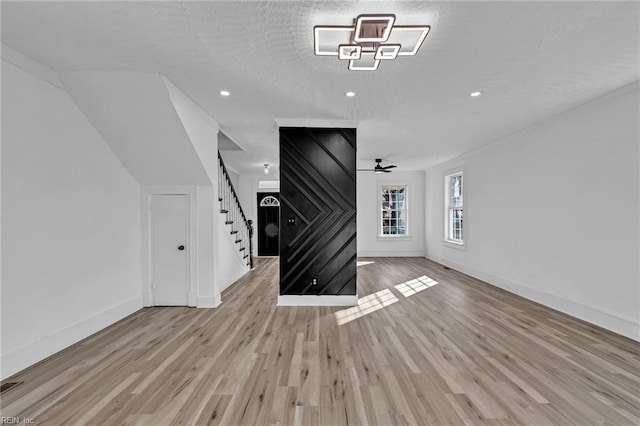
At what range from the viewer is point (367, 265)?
297 inches

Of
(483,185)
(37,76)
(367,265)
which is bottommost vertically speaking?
(367,265)

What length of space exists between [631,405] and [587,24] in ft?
9.21

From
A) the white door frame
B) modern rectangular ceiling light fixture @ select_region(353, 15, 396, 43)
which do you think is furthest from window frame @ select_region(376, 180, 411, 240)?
modern rectangular ceiling light fixture @ select_region(353, 15, 396, 43)

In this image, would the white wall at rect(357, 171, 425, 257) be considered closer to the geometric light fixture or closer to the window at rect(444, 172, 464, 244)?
the window at rect(444, 172, 464, 244)

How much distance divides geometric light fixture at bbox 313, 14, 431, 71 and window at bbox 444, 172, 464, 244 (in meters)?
5.25

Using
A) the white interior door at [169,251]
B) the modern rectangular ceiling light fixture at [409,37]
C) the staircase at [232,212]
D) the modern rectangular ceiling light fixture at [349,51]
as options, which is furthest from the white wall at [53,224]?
the modern rectangular ceiling light fixture at [409,37]

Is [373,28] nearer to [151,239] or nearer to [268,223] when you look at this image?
[151,239]

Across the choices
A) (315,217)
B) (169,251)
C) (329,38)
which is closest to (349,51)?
(329,38)

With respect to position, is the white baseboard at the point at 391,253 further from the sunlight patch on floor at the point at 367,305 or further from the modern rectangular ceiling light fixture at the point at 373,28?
the modern rectangular ceiling light fixture at the point at 373,28

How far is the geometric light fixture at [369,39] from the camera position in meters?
1.93

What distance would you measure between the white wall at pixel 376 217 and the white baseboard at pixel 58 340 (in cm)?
664

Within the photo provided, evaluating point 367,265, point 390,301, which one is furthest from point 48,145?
→ point 367,265

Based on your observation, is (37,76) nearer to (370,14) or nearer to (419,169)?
(370,14)

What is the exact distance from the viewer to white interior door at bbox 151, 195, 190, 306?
4117 millimetres
